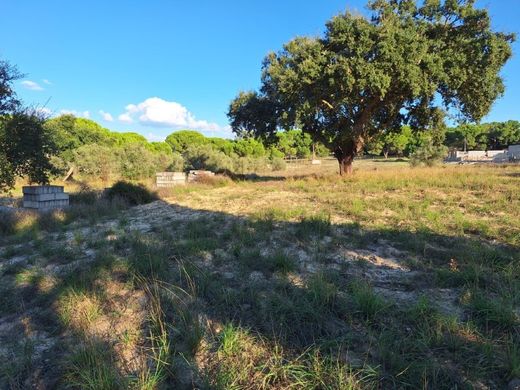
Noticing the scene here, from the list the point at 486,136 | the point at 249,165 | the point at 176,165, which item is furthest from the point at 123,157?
the point at 486,136

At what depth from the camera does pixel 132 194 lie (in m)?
A: 13.4

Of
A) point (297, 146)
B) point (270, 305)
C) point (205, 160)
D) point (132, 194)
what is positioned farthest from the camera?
point (297, 146)

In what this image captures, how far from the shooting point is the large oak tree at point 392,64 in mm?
14695

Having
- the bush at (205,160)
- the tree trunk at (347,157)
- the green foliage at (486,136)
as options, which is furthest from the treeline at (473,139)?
the tree trunk at (347,157)

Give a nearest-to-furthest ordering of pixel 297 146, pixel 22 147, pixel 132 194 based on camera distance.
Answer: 1. pixel 22 147
2. pixel 132 194
3. pixel 297 146

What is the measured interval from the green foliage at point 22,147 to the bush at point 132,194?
9.02 feet

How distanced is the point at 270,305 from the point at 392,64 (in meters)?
13.4

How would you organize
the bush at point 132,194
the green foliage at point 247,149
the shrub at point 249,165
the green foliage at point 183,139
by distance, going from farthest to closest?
the green foliage at point 247,149, the green foliage at point 183,139, the shrub at point 249,165, the bush at point 132,194

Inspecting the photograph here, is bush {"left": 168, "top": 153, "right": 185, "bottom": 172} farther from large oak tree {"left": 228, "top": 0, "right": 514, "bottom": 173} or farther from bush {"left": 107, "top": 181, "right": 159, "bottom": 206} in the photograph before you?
bush {"left": 107, "top": 181, "right": 159, "bottom": 206}

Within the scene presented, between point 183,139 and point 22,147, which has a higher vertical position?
point 183,139

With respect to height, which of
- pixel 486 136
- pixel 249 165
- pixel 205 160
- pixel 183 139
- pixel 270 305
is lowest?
pixel 270 305

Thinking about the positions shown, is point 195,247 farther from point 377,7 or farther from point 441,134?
point 441,134

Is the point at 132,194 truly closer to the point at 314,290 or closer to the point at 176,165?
the point at 314,290

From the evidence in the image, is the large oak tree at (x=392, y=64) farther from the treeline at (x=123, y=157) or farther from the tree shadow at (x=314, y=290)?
the tree shadow at (x=314, y=290)
